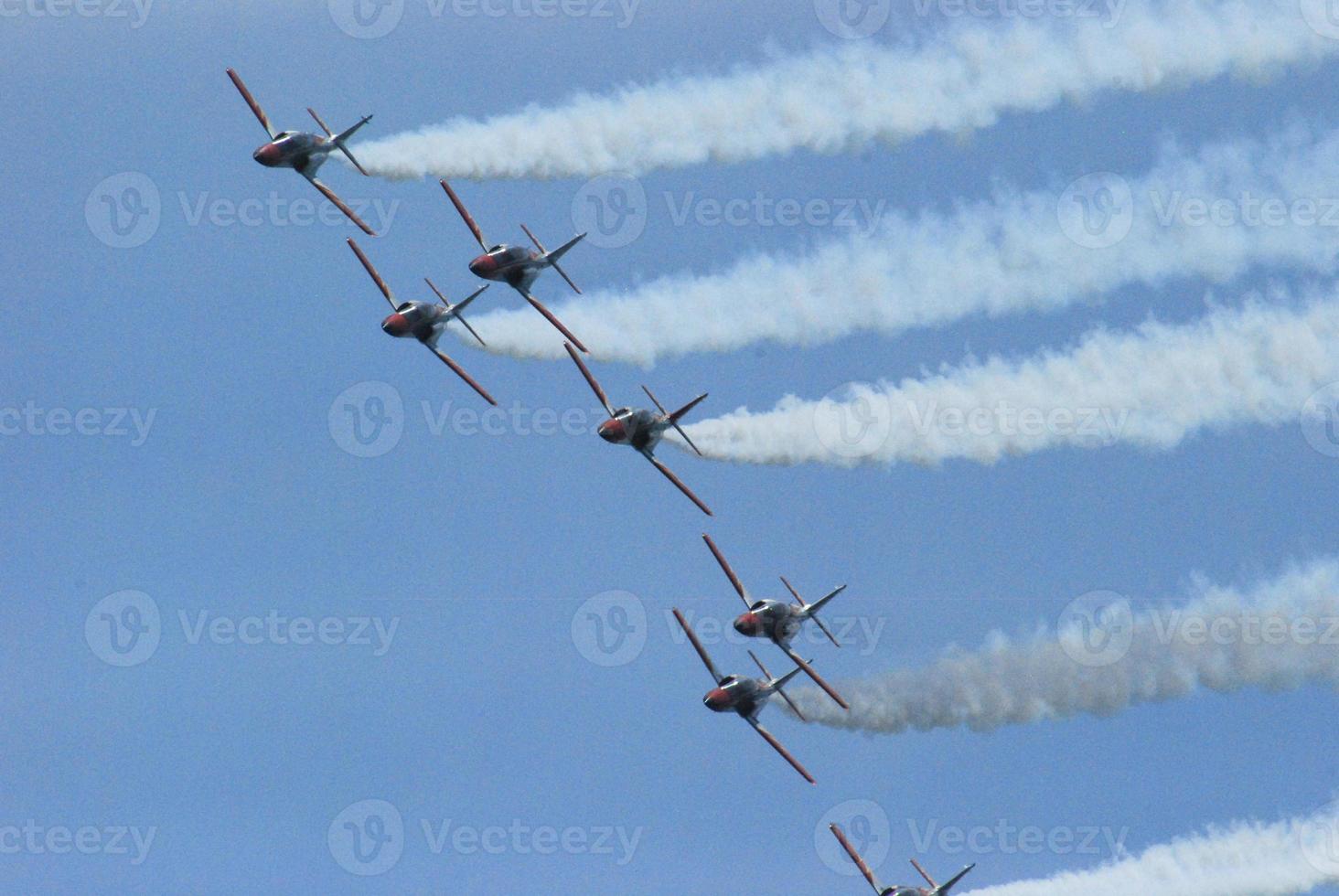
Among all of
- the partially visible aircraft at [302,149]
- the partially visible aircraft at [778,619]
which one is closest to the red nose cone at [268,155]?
the partially visible aircraft at [302,149]

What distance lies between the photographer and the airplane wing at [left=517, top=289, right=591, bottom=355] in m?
79.1

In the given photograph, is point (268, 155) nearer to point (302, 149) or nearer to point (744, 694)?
point (302, 149)

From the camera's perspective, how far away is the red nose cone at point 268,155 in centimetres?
8175

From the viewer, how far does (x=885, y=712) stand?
7688 cm

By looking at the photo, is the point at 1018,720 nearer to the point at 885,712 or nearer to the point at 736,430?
the point at 885,712

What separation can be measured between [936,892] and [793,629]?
10249mm

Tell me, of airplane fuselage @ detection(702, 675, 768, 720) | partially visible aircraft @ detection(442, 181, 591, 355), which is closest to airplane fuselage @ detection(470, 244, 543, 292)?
partially visible aircraft @ detection(442, 181, 591, 355)

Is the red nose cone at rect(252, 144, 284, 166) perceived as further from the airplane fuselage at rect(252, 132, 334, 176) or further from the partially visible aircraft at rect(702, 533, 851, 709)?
the partially visible aircraft at rect(702, 533, 851, 709)

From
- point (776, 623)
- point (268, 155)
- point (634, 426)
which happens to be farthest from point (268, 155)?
point (776, 623)

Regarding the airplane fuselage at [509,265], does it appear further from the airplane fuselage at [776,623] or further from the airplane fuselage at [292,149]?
the airplane fuselage at [776,623]

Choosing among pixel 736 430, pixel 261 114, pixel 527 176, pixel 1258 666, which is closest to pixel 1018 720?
pixel 1258 666

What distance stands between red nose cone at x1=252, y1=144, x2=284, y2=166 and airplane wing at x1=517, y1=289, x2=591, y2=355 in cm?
999

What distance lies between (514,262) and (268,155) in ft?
32.2

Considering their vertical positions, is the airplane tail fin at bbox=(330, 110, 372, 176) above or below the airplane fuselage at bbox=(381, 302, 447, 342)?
above
